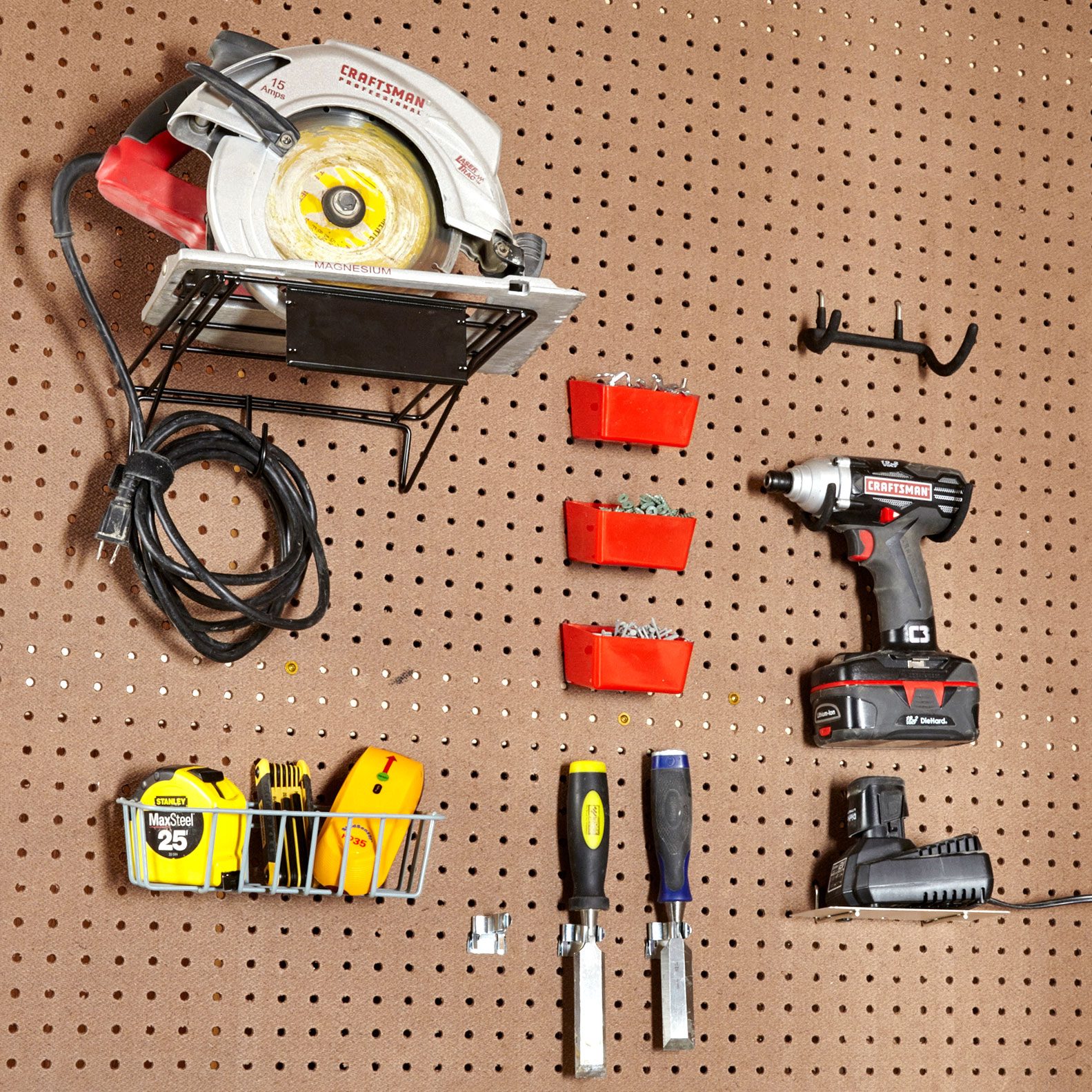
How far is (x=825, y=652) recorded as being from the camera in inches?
70.4

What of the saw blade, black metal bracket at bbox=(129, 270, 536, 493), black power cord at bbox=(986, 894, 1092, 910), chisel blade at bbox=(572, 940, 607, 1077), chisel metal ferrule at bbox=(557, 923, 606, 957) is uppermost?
the saw blade

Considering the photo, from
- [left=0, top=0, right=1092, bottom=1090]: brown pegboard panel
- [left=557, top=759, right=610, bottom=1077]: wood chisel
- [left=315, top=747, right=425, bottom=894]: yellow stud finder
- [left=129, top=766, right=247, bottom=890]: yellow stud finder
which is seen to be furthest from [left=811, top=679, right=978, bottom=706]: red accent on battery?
[left=129, top=766, right=247, bottom=890]: yellow stud finder

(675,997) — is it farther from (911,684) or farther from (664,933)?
(911,684)

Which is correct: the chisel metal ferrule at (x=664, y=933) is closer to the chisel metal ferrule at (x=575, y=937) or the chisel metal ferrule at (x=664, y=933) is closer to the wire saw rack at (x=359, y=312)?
the chisel metal ferrule at (x=575, y=937)

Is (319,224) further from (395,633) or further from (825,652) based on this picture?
(825,652)

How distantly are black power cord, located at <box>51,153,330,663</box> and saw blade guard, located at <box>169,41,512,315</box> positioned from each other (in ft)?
0.69

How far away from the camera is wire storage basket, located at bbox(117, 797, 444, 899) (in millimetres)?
1353

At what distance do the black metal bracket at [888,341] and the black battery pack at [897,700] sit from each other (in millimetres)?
454

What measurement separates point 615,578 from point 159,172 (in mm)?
776

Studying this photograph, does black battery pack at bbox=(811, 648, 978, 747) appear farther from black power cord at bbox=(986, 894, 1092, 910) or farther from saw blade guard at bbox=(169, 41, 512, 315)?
saw blade guard at bbox=(169, 41, 512, 315)

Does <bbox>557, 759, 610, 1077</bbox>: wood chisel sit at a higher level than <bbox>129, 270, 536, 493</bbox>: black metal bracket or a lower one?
lower

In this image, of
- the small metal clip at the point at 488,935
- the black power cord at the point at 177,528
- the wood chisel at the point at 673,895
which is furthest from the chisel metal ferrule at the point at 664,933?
the black power cord at the point at 177,528

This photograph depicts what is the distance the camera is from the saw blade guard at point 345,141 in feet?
4.19

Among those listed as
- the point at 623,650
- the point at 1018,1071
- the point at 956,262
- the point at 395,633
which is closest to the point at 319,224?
the point at 395,633
